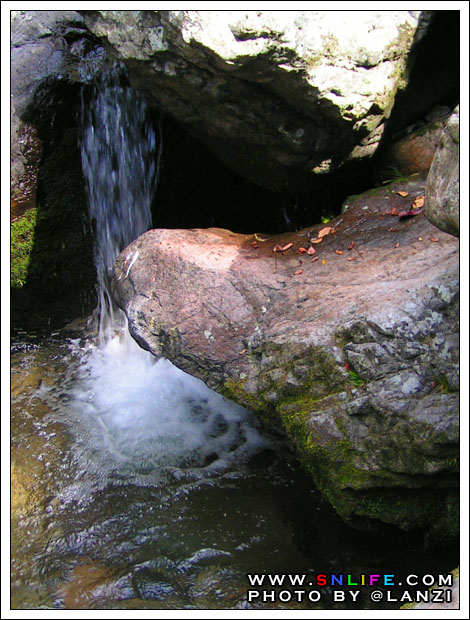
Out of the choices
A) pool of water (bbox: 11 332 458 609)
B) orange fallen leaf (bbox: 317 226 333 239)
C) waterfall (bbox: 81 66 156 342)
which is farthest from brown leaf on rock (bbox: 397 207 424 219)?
waterfall (bbox: 81 66 156 342)

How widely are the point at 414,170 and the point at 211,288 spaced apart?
7.78 ft

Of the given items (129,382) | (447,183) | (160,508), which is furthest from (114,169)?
(447,183)

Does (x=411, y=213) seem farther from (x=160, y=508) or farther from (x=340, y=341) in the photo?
(x=160, y=508)

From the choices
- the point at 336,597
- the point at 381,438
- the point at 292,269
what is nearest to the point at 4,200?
the point at 292,269

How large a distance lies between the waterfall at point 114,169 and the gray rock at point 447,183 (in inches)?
137

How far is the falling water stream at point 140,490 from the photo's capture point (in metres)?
3.08

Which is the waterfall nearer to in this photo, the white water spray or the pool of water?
the white water spray

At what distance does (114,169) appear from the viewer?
18.3 ft

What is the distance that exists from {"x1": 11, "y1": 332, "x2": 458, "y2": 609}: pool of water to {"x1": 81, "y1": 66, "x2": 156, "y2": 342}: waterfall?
4.59 ft

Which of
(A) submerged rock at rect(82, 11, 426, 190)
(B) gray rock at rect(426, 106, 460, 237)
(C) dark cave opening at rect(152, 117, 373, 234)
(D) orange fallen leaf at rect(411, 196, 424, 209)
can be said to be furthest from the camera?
(C) dark cave opening at rect(152, 117, 373, 234)

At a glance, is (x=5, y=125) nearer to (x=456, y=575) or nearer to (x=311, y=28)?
(x=311, y=28)

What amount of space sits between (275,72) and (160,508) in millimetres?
3098

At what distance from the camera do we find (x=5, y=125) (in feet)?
15.3

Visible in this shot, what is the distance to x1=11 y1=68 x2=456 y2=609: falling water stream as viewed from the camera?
10.1 ft
